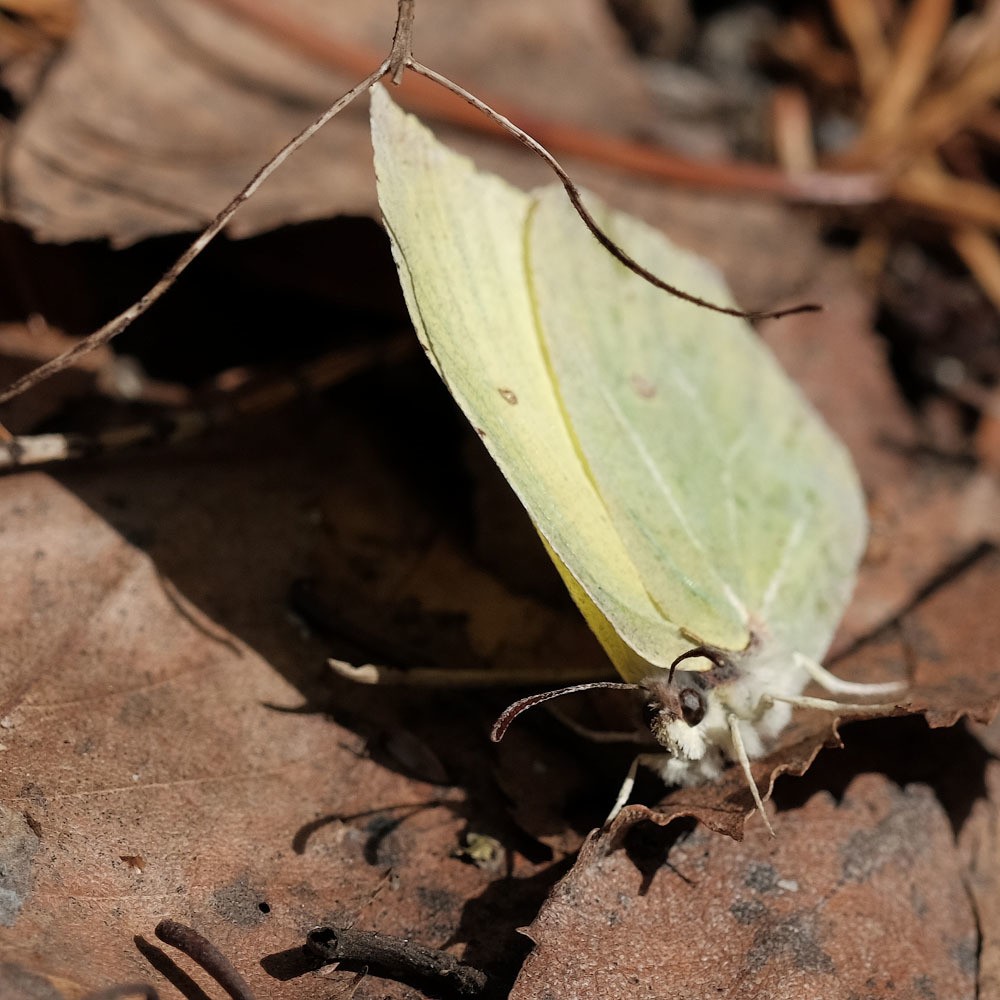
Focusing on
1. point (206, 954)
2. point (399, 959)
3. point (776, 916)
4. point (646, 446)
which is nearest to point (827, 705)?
point (776, 916)

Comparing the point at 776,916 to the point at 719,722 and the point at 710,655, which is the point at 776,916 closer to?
the point at 719,722

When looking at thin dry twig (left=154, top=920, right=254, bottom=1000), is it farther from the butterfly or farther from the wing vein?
the wing vein

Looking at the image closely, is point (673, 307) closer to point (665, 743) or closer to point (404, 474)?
point (404, 474)

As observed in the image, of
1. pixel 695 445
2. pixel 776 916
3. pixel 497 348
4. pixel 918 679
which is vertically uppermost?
pixel 497 348

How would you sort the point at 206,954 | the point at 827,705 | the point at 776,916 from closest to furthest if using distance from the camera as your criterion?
the point at 206,954 < the point at 776,916 < the point at 827,705

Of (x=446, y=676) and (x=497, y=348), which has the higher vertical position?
(x=497, y=348)

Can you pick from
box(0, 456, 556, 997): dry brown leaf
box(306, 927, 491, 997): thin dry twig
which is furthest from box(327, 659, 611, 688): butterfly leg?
box(306, 927, 491, 997): thin dry twig
